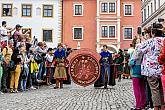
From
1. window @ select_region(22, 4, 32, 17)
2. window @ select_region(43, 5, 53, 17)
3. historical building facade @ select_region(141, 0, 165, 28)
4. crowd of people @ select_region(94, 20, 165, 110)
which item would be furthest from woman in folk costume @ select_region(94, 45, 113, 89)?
historical building facade @ select_region(141, 0, 165, 28)

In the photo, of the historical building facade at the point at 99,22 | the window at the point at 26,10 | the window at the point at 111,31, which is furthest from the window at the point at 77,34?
the window at the point at 26,10

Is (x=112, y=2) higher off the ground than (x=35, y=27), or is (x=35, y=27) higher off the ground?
(x=112, y=2)

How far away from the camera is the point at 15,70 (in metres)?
16.3

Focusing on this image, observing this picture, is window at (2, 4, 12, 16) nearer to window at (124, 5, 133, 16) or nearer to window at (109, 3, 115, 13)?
window at (109, 3, 115, 13)

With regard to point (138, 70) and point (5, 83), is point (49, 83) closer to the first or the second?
point (5, 83)

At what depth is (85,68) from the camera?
690 inches

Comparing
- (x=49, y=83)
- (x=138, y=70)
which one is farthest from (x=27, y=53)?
(x=138, y=70)

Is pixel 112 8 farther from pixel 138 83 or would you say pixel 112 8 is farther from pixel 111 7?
pixel 138 83

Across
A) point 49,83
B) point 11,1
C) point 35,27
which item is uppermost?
point 11,1

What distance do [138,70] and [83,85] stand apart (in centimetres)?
825

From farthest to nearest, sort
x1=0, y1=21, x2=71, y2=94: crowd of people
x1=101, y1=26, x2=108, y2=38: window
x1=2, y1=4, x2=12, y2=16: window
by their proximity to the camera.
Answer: x1=101, y1=26, x2=108, y2=38: window, x1=2, y1=4, x2=12, y2=16: window, x1=0, y1=21, x2=71, y2=94: crowd of people

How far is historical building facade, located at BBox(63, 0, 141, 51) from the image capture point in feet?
190

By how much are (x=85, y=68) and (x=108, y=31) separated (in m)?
40.7

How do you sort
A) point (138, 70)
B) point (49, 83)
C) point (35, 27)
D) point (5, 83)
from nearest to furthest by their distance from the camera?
point (138, 70) < point (5, 83) < point (49, 83) < point (35, 27)
